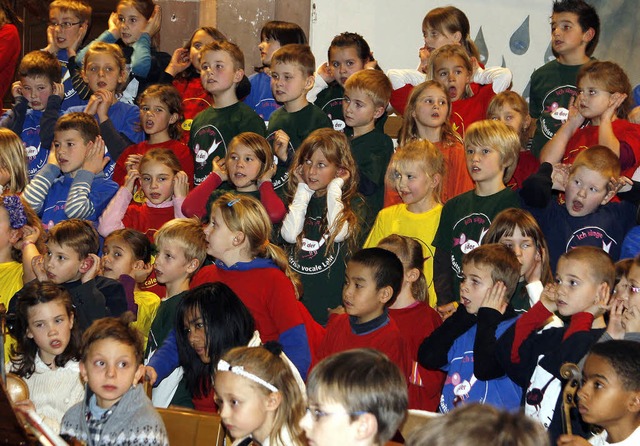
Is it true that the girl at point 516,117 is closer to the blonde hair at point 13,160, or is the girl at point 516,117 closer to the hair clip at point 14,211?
the hair clip at point 14,211

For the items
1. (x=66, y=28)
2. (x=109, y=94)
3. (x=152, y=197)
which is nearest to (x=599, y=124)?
(x=152, y=197)

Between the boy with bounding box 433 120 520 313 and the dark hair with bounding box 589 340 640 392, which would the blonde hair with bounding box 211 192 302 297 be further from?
the dark hair with bounding box 589 340 640 392

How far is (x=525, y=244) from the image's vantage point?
5414mm

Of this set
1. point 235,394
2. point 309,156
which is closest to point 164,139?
point 309,156

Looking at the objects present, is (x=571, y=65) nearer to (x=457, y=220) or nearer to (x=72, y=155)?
(x=457, y=220)

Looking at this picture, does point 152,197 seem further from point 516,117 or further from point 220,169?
point 516,117

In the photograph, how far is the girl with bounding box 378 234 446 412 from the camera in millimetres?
5441

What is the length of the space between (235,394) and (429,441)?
187cm

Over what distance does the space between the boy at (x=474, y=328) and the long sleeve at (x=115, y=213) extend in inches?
102

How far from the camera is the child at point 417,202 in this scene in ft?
20.2

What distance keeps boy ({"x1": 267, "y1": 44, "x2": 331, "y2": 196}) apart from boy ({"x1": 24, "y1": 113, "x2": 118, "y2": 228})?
1187mm

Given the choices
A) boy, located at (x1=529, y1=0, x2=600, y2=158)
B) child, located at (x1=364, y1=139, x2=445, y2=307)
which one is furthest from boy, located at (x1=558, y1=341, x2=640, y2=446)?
boy, located at (x1=529, y1=0, x2=600, y2=158)

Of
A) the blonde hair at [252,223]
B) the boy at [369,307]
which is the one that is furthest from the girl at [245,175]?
the boy at [369,307]

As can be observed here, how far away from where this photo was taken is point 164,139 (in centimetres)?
759
